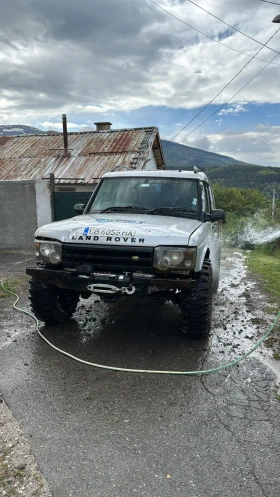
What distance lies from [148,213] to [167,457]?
2.90m

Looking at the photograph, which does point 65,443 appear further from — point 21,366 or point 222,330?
point 222,330

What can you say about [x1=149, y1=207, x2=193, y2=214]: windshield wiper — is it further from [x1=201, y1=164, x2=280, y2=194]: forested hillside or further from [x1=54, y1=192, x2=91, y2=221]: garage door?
[x1=201, y1=164, x2=280, y2=194]: forested hillside

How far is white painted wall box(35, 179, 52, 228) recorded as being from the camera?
11.1 metres

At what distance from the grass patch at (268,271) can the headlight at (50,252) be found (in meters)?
3.70

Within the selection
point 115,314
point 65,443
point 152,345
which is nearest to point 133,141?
point 115,314

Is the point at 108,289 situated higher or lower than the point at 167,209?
lower

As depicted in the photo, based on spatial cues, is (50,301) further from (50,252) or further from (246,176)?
(246,176)

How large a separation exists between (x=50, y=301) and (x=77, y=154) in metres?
12.5

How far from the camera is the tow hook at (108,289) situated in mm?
3787

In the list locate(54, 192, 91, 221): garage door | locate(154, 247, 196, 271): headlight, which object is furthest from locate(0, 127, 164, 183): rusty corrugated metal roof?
locate(154, 247, 196, 271): headlight

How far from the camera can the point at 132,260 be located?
3770mm

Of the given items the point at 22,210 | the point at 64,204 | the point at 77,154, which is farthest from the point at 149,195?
the point at 77,154

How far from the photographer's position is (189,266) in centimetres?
365

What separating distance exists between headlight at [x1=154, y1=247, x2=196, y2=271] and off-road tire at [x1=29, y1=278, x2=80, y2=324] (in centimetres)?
145
